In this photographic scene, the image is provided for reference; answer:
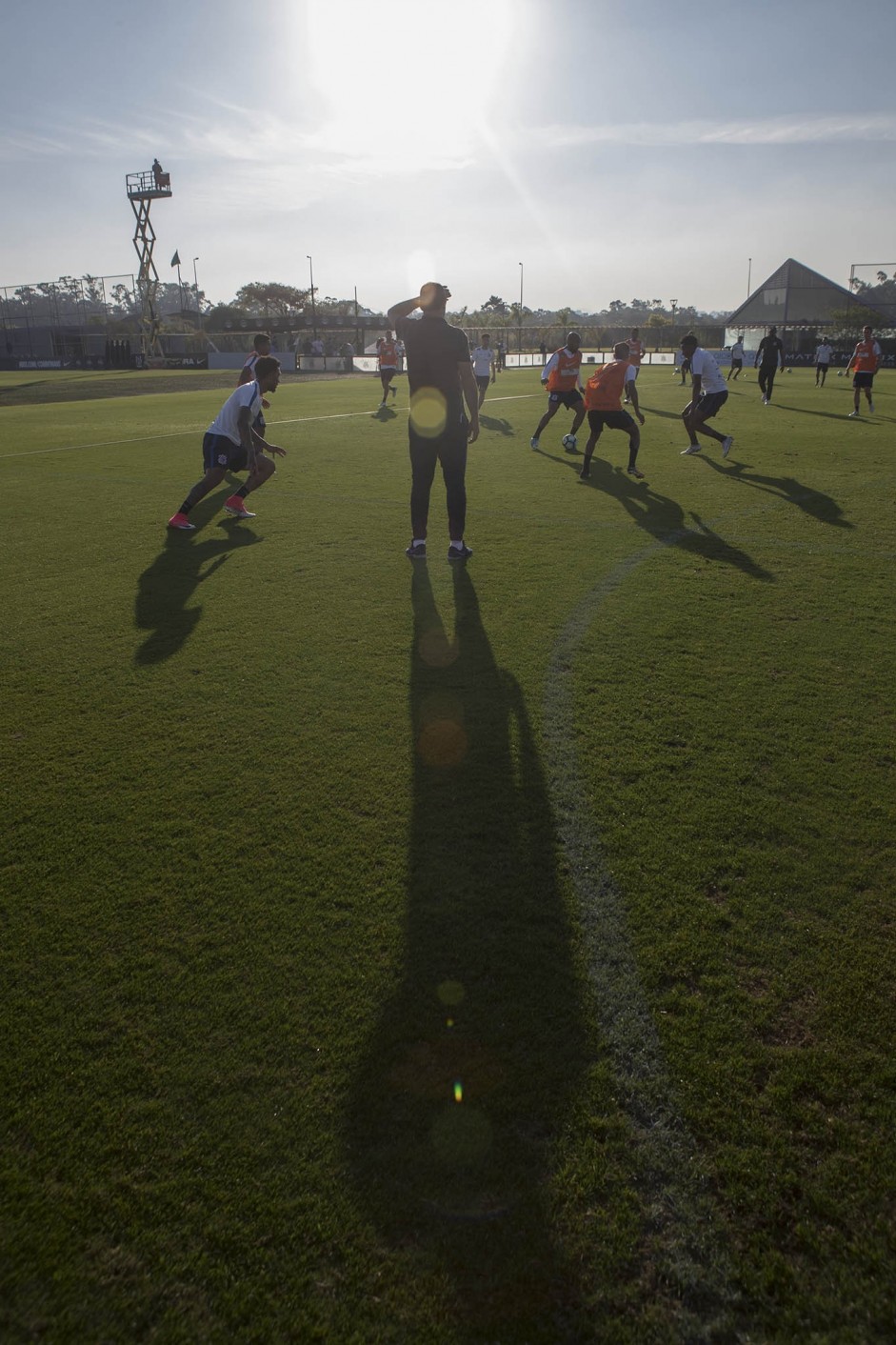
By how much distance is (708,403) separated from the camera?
39.6 feet

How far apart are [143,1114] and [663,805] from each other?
7.07 feet

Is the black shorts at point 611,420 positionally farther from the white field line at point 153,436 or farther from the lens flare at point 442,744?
the white field line at point 153,436

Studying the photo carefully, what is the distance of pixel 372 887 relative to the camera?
2.83 metres

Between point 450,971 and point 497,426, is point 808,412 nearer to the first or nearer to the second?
point 497,426

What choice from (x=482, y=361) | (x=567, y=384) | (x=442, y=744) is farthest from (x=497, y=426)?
(x=442, y=744)

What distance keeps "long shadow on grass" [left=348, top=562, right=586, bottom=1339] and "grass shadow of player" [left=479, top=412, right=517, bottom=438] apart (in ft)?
43.8

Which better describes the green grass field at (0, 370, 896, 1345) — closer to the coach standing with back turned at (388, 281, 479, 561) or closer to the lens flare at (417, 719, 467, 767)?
the lens flare at (417, 719, 467, 767)

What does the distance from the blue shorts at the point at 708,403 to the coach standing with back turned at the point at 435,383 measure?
267 inches

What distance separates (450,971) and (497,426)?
15981 mm

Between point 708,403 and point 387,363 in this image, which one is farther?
point 387,363

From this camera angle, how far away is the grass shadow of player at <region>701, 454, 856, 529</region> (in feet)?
28.0

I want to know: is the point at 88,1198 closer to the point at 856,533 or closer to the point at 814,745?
the point at 814,745

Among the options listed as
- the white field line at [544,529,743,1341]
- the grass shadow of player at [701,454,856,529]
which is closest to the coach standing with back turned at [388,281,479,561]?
the white field line at [544,529,743,1341]

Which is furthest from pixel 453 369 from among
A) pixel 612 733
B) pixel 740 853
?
pixel 740 853
